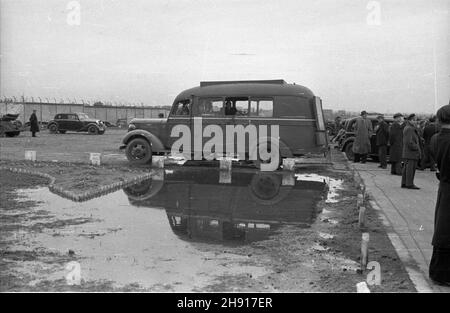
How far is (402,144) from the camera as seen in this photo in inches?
489

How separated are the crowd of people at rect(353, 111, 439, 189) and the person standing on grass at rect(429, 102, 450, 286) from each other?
3.92m

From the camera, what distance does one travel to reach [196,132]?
14852 millimetres

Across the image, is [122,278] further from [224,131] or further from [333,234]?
[224,131]

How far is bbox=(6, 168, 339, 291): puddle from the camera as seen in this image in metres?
4.98

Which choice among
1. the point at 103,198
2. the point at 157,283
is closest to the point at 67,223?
the point at 103,198

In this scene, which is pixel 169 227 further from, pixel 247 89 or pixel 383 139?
pixel 383 139

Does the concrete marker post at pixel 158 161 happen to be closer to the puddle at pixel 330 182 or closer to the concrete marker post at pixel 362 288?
the puddle at pixel 330 182

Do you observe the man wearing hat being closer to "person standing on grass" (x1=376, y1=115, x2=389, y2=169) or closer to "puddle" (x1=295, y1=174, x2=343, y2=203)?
"person standing on grass" (x1=376, y1=115, x2=389, y2=169)

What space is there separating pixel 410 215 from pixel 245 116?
7391 millimetres

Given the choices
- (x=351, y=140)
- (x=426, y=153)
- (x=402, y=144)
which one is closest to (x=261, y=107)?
(x=402, y=144)

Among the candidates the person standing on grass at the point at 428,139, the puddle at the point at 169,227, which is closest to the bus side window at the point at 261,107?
the puddle at the point at 169,227

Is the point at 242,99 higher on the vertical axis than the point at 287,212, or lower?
higher

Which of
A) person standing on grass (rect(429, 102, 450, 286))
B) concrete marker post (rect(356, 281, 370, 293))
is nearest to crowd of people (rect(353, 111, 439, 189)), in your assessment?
person standing on grass (rect(429, 102, 450, 286))
